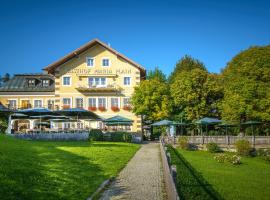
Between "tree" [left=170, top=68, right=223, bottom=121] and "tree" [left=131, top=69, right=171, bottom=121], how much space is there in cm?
214

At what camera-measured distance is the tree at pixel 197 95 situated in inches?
1802

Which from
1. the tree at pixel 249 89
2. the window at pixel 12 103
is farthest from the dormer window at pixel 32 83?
the tree at pixel 249 89

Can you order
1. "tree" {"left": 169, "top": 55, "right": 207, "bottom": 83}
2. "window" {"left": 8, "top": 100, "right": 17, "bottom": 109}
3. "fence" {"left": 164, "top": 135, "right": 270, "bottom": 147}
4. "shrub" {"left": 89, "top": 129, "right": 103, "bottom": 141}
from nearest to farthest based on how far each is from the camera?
"fence" {"left": 164, "top": 135, "right": 270, "bottom": 147} < "shrub" {"left": 89, "top": 129, "right": 103, "bottom": 141} < "window" {"left": 8, "top": 100, "right": 17, "bottom": 109} < "tree" {"left": 169, "top": 55, "right": 207, "bottom": 83}

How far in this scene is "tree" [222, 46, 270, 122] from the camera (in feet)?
132

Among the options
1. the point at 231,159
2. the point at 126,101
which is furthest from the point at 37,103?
the point at 231,159

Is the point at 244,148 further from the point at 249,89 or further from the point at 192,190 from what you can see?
the point at 192,190

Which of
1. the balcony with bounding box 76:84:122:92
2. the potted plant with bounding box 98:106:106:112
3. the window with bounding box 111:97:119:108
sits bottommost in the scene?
the potted plant with bounding box 98:106:106:112

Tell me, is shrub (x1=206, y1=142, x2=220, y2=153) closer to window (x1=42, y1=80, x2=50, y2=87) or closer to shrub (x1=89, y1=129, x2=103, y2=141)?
shrub (x1=89, y1=129, x2=103, y2=141)

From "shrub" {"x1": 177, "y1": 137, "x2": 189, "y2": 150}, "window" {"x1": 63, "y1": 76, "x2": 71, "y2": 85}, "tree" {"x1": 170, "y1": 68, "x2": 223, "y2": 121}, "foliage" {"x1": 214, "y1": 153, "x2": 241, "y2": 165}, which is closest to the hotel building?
"window" {"x1": 63, "y1": 76, "x2": 71, "y2": 85}

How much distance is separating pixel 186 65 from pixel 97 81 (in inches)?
873

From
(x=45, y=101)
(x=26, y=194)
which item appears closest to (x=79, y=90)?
(x=45, y=101)

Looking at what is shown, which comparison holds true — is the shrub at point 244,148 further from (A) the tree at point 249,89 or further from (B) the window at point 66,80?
(B) the window at point 66,80

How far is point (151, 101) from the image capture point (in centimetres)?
4453

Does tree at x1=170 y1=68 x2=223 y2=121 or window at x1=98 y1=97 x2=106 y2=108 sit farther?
window at x1=98 y1=97 x2=106 y2=108
